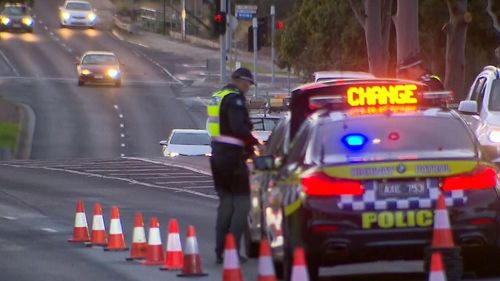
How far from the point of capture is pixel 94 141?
51000 mm

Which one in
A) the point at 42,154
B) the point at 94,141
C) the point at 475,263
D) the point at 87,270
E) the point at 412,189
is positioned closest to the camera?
the point at 412,189

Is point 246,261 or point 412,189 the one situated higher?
point 412,189

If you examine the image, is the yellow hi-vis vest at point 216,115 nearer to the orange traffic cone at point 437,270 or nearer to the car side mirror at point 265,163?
the car side mirror at point 265,163

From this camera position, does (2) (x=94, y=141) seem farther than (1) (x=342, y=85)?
Yes

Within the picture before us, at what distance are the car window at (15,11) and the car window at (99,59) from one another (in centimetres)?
→ 1713

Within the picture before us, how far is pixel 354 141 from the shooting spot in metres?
12.5

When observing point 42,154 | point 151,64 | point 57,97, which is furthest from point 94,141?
point 151,64

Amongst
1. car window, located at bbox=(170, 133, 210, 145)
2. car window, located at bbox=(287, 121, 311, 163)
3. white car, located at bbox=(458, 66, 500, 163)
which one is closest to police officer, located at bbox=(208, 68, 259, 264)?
car window, located at bbox=(287, 121, 311, 163)

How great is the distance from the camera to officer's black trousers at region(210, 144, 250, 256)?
14.3 metres

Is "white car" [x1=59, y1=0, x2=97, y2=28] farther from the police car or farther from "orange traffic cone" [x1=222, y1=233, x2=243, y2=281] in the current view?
"orange traffic cone" [x1=222, y1=233, x2=243, y2=281]

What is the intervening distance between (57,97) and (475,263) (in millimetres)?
50072

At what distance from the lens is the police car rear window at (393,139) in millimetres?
12297

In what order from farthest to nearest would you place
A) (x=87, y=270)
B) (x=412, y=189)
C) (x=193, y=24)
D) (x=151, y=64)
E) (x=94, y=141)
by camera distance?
(x=193, y=24) → (x=151, y=64) → (x=94, y=141) → (x=87, y=270) → (x=412, y=189)

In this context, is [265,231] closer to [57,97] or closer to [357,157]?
[357,157]
